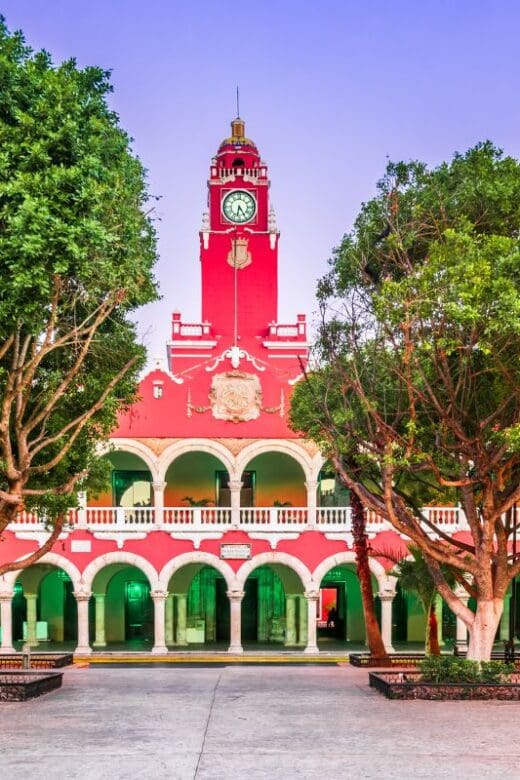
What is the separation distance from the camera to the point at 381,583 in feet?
107

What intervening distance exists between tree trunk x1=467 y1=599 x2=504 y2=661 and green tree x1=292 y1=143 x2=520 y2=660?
2cm

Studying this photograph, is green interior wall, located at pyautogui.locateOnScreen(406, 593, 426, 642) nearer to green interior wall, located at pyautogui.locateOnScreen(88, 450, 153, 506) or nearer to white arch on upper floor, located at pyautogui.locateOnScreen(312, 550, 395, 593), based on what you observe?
white arch on upper floor, located at pyautogui.locateOnScreen(312, 550, 395, 593)

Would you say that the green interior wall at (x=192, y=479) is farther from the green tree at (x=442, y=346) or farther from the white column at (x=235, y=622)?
the green tree at (x=442, y=346)

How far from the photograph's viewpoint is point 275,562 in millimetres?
33125

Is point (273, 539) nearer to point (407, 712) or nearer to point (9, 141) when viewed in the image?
point (407, 712)

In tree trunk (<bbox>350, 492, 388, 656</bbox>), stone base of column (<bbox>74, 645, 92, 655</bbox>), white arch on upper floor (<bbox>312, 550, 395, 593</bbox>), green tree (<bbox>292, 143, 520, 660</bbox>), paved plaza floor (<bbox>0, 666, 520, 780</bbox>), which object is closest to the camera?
paved plaza floor (<bbox>0, 666, 520, 780</bbox>)

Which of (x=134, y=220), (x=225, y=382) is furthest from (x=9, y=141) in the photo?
(x=225, y=382)

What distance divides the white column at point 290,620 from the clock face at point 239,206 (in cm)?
1662

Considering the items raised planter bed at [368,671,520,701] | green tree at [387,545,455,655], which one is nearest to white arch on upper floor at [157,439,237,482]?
green tree at [387,545,455,655]

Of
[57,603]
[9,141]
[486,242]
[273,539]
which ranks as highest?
[9,141]

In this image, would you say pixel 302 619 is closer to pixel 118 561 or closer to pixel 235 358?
pixel 118 561

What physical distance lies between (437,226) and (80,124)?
625 centimetres

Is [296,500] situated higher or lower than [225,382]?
lower

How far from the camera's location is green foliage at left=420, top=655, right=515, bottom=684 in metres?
16.6
